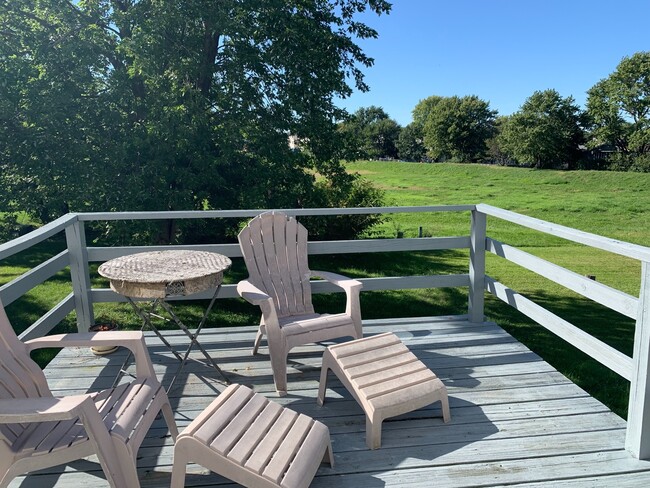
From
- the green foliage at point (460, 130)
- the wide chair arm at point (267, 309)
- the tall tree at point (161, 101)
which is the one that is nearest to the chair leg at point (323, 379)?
the wide chair arm at point (267, 309)

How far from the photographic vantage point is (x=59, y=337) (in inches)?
82.9

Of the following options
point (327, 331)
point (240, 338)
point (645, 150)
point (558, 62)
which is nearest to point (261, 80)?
point (240, 338)

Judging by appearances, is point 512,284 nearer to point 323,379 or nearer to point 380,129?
point 323,379

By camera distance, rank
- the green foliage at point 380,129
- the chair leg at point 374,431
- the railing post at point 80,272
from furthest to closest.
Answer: the green foliage at point 380,129 → the railing post at point 80,272 → the chair leg at point 374,431

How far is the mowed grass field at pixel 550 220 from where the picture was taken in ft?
16.0

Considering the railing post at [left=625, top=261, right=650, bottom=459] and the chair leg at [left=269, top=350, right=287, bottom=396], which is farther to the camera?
the chair leg at [left=269, top=350, right=287, bottom=396]

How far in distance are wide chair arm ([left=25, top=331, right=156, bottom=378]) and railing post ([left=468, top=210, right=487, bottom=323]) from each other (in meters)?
2.57

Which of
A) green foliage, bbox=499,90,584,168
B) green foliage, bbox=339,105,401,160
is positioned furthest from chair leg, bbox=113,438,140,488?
green foliage, bbox=339,105,401,160

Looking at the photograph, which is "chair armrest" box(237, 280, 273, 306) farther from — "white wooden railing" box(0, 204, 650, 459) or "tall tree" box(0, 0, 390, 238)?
"tall tree" box(0, 0, 390, 238)

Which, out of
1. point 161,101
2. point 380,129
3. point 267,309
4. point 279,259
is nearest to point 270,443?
point 267,309

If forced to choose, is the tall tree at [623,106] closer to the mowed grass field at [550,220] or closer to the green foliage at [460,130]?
the mowed grass field at [550,220]

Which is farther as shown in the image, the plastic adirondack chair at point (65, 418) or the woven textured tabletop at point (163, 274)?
the woven textured tabletop at point (163, 274)

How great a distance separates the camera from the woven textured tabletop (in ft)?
7.98

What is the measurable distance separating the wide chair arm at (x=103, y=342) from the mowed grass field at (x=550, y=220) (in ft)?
10.0
